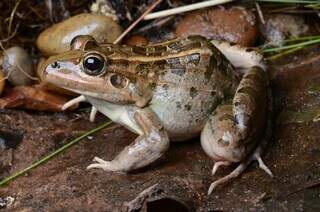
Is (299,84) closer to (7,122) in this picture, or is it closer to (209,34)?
(209,34)

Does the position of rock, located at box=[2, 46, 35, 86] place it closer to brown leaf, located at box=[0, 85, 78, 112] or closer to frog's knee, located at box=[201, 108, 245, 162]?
brown leaf, located at box=[0, 85, 78, 112]

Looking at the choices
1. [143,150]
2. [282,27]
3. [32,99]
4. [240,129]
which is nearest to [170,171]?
[143,150]

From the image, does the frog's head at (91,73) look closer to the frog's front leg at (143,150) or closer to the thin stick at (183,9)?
the frog's front leg at (143,150)

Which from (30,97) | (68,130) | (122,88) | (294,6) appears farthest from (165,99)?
(294,6)

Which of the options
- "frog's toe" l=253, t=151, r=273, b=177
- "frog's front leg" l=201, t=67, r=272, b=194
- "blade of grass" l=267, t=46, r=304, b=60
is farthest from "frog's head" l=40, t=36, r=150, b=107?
"blade of grass" l=267, t=46, r=304, b=60

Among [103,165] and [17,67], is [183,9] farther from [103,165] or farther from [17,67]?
[103,165]
